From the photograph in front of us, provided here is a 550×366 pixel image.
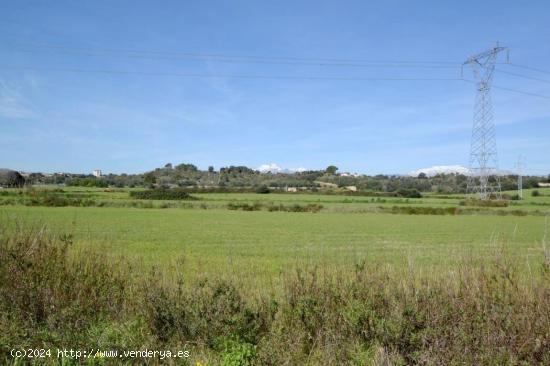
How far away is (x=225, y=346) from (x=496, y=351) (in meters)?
3.16

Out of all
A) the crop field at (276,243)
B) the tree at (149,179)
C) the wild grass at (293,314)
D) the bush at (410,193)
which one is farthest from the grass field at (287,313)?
the tree at (149,179)

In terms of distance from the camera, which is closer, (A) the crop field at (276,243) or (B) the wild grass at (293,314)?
(B) the wild grass at (293,314)

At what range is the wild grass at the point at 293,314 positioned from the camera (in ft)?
15.9

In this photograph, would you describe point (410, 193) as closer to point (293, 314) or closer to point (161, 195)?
point (161, 195)

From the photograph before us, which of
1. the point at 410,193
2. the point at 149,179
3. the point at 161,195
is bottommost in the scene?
the point at 161,195

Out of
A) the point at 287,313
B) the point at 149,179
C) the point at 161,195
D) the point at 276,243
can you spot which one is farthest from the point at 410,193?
the point at 287,313

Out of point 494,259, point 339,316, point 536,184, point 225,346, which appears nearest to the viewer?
point 225,346

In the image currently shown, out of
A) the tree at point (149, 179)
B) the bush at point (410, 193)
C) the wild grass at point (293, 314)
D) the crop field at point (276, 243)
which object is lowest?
the crop field at point (276, 243)

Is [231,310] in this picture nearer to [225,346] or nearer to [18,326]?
[225,346]

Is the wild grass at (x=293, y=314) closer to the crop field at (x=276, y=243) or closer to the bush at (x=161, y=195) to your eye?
the crop field at (x=276, y=243)

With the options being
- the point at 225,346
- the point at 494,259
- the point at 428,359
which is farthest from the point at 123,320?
the point at 494,259

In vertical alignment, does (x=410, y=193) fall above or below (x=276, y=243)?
above

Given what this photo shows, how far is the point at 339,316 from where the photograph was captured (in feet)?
18.4

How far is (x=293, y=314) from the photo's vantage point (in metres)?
5.69
